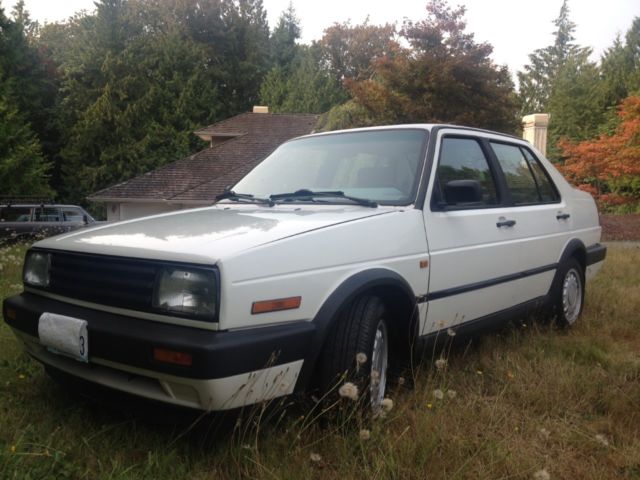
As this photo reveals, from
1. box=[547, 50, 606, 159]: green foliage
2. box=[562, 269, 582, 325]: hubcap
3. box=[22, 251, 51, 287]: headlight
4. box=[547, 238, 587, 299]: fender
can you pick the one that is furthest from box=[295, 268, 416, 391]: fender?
box=[547, 50, 606, 159]: green foliage

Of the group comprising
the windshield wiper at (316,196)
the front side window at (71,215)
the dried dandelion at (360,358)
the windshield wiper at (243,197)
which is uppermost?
the windshield wiper at (316,196)

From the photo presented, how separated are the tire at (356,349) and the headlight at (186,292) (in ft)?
2.02

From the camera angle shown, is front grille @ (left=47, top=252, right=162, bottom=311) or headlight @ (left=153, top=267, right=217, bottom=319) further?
front grille @ (left=47, top=252, right=162, bottom=311)

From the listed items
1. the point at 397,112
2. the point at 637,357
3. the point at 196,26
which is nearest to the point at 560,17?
the point at 196,26

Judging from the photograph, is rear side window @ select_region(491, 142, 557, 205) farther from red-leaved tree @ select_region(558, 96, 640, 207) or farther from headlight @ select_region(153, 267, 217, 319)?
red-leaved tree @ select_region(558, 96, 640, 207)

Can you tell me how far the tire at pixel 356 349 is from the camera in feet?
7.74

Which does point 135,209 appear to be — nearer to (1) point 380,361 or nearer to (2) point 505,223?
(2) point 505,223

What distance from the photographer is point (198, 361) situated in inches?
76.7

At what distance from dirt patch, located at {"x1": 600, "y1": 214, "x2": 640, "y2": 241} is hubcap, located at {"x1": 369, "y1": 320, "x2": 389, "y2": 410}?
14279 millimetres

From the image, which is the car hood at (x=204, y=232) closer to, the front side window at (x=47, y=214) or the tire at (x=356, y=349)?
the tire at (x=356, y=349)

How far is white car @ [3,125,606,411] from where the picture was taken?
206cm

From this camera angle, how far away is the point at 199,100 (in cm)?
3281

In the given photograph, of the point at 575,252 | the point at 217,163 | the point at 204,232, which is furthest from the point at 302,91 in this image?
the point at 204,232

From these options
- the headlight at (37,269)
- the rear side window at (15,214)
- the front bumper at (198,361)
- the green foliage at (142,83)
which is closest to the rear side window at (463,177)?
the front bumper at (198,361)
